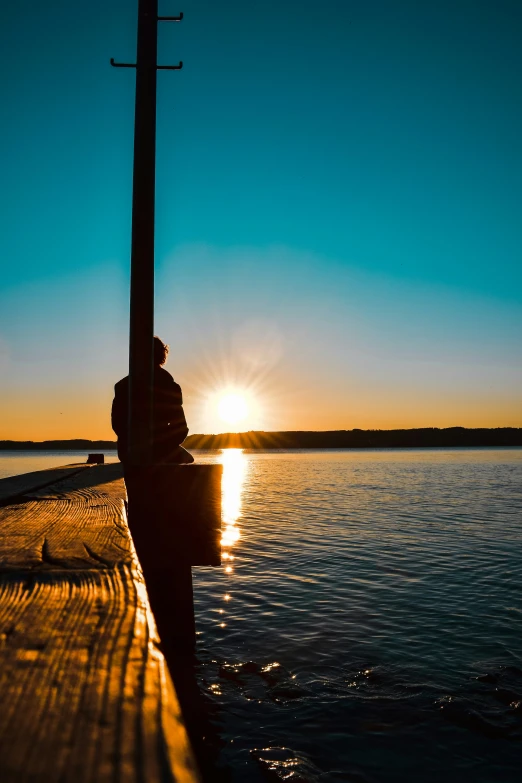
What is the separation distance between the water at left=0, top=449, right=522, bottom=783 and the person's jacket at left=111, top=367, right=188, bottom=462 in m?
2.62

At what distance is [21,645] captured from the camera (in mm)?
1119

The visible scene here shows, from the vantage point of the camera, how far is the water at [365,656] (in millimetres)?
4652

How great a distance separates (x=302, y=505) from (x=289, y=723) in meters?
16.1

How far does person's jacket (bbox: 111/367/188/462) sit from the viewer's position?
257 inches

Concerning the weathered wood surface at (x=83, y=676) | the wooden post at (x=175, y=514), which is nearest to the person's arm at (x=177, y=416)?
the wooden post at (x=175, y=514)

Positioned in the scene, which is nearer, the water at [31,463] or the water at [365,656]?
the water at [365,656]

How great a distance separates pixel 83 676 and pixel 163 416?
561cm

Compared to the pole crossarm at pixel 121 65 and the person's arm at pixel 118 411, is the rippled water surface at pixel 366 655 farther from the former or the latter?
the pole crossarm at pixel 121 65

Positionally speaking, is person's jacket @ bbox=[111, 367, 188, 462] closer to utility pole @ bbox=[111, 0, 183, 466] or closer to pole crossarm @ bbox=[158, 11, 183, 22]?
utility pole @ bbox=[111, 0, 183, 466]

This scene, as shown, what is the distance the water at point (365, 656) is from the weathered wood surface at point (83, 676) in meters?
3.66

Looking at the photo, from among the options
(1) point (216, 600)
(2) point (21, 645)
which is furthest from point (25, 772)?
(1) point (216, 600)

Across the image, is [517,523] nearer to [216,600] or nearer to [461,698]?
[216,600]

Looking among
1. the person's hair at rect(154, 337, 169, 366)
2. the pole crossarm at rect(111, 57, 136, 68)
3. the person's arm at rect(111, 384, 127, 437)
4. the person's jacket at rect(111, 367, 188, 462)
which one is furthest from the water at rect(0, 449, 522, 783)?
the pole crossarm at rect(111, 57, 136, 68)

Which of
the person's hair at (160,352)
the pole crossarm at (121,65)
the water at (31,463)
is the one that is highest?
the pole crossarm at (121,65)
